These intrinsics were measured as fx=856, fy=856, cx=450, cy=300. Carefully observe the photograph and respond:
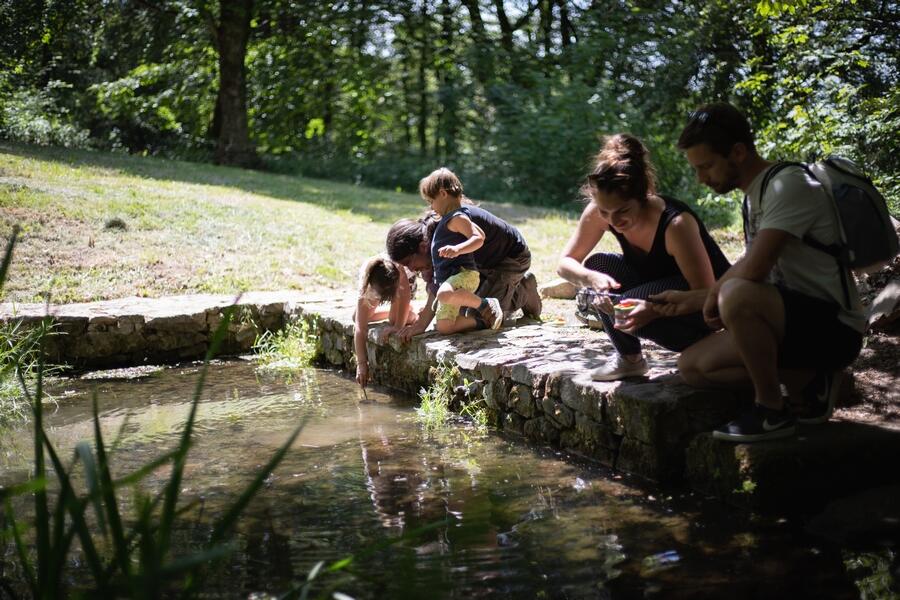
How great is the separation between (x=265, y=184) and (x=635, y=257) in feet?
33.4

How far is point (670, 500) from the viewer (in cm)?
321

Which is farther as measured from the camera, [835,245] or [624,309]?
[624,309]

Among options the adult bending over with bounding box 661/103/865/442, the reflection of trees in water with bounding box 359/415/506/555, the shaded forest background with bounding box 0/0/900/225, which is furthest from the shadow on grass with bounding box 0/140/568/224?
the adult bending over with bounding box 661/103/865/442

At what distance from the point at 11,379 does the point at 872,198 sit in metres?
4.73

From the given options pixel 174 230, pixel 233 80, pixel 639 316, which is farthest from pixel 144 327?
pixel 233 80

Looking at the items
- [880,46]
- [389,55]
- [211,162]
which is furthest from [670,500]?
[389,55]

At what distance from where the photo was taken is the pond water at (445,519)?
254 cm

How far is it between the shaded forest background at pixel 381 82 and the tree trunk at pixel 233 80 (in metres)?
0.03

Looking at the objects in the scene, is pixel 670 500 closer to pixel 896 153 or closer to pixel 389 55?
pixel 896 153

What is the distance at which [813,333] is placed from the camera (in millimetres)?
3016

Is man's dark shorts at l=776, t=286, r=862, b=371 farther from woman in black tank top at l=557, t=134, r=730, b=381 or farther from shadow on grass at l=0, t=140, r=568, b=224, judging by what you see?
shadow on grass at l=0, t=140, r=568, b=224

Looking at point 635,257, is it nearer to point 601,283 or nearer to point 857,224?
point 601,283

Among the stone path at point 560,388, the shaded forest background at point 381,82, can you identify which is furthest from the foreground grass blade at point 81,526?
the shaded forest background at point 381,82

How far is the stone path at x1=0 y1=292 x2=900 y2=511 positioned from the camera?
2.99 meters
